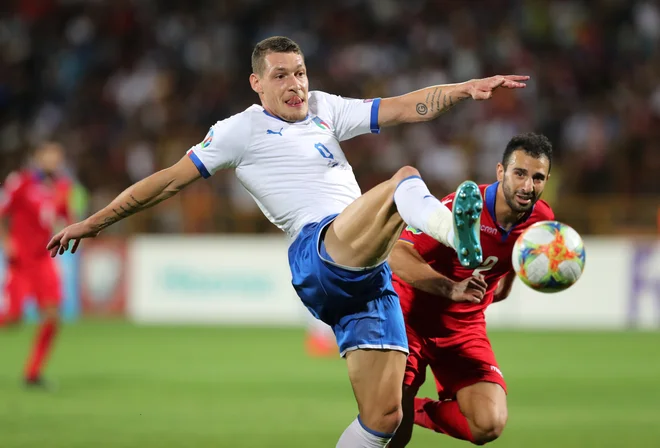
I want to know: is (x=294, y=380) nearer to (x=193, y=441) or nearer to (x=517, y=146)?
(x=193, y=441)

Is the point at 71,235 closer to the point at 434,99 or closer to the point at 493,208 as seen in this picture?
the point at 434,99

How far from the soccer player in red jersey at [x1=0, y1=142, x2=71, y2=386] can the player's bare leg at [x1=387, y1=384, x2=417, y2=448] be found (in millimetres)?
5141

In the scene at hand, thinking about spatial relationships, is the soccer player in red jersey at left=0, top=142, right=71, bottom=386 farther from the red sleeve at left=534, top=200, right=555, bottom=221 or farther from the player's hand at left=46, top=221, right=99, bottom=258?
the red sleeve at left=534, top=200, right=555, bottom=221

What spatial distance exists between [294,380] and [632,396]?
3444 millimetres

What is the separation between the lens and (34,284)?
10789 millimetres

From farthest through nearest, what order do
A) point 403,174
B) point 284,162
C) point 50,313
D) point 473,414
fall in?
point 50,313 → point 473,414 → point 284,162 → point 403,174

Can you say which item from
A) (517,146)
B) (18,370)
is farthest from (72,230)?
(18,370)

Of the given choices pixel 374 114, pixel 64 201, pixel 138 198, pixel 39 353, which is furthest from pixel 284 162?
pixel 64 201

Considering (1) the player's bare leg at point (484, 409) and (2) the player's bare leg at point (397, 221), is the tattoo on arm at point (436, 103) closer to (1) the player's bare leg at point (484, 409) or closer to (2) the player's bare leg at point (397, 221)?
(2) the player's bare leg at point (397, 221)

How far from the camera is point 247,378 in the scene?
11070 millimetres

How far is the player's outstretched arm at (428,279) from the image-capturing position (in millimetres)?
5309

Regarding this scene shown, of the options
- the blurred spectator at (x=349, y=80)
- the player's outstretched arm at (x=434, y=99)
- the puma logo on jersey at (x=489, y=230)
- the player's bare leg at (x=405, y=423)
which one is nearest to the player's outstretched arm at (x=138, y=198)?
the player's outstretched arm at (x=434, y=99)

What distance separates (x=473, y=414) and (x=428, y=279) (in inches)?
37.7

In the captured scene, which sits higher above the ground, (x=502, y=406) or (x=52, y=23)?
(x=52, y=23)
